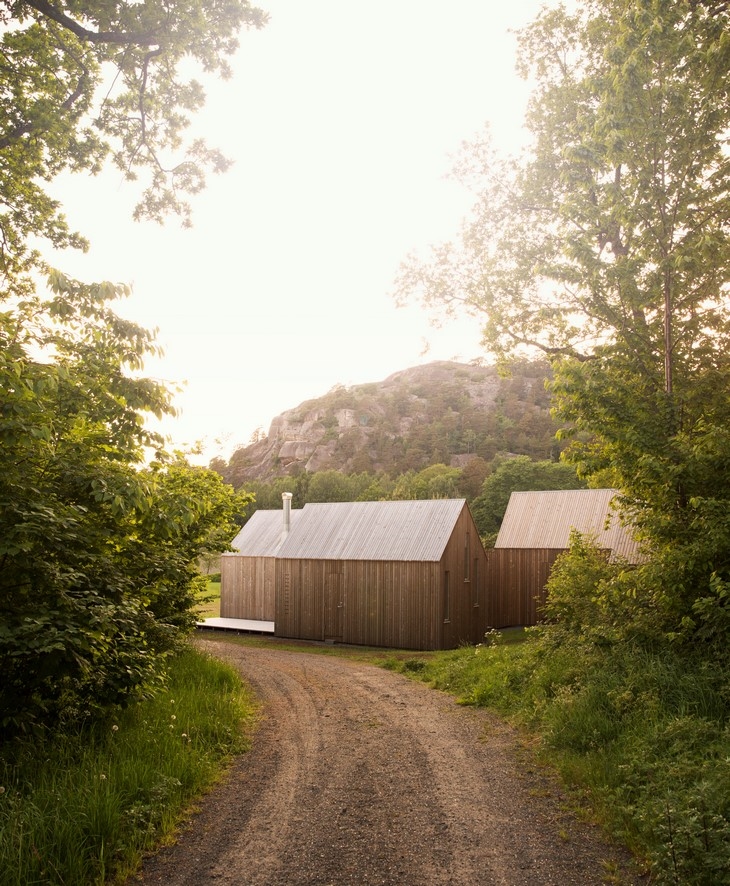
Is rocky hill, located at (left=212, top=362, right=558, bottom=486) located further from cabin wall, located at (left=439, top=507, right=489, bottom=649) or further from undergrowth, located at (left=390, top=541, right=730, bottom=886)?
undergrowth, located at (left=390, top=541, right=730, bottom=886)

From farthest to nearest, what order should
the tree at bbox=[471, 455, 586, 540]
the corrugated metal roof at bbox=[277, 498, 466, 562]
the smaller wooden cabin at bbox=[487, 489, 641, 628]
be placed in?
the tree at bbox=[471, 455, 586, 540] → the smaller wooden cabin at bbox=[487, 489, 641, 628] → the corrugated metal roof at bbox=[277, 498, 466, 562]

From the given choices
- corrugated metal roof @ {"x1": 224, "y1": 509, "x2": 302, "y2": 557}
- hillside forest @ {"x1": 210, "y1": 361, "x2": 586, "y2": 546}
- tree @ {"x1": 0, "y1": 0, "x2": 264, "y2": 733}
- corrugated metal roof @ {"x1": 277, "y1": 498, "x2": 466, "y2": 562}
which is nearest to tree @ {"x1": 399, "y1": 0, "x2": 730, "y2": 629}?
tree @ {"x1": 0, "y1": 0, "x2": 264, "y2": 733}

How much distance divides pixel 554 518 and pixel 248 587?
13625mm

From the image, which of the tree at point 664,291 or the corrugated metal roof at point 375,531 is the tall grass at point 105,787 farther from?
the corrugated metal roof at point 375,531

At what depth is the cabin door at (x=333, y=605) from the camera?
2145 centimetres

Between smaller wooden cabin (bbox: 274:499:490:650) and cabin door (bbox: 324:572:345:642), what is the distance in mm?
35

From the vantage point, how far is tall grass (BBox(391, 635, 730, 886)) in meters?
4.51

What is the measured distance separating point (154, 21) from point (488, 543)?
127ft

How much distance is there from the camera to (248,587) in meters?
27.5

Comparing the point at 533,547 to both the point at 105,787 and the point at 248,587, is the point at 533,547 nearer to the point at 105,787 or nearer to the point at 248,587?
the point at 248,587

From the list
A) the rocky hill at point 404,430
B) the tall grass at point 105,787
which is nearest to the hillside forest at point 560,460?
the tall grass at point 105,787

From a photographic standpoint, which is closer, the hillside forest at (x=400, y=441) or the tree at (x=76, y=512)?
the tree at (x=76, y=512)

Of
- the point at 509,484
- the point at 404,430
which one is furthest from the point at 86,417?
the point at 404,430

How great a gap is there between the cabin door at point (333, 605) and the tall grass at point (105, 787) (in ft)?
43.6
